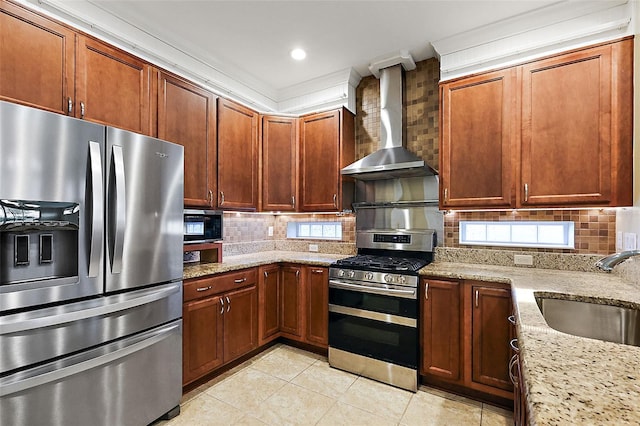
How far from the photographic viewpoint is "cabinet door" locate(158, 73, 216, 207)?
2410mm

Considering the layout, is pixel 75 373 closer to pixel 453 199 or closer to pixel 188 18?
pixel 188 18

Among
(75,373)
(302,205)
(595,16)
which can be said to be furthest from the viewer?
(302,205)

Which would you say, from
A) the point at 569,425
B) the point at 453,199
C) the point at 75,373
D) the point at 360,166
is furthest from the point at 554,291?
the point at 75,373

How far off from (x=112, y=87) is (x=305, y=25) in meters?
1.47

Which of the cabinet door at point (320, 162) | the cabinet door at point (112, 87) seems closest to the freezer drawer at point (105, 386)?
the cabinet door at point (112, 87)

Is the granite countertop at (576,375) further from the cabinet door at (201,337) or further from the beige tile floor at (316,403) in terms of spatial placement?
the cabinet door at (201,337)

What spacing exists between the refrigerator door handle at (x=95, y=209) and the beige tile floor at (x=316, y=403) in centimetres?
118

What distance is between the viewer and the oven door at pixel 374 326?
7.98 feet

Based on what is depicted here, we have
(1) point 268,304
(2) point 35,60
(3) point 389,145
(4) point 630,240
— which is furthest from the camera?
(3) point 389,145

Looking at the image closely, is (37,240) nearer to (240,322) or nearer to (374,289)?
(240,322)

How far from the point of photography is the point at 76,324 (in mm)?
1573

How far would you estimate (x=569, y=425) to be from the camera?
1.82 feet

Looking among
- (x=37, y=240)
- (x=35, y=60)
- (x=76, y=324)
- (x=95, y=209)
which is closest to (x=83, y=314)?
(x=76, y=324)

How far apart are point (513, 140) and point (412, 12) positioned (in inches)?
48.2
